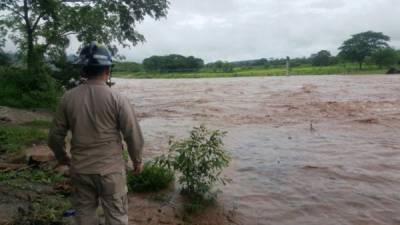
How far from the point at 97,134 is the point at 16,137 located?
7607mm

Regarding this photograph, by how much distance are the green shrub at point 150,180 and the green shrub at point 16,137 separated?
339 centimetres

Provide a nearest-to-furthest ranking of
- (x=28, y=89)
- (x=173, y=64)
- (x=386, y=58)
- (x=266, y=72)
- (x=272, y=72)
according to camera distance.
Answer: (x=28, y=89) → (x=386, y=58) → (x=272, y=72) → (x=266, y=72) → (x=173, y=64)

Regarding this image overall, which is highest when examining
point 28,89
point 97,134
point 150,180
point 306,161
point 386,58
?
point 386,58

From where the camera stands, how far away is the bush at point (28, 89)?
649 inches

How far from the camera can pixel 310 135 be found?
13633 mm

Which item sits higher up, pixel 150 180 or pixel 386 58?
pixel 386 58

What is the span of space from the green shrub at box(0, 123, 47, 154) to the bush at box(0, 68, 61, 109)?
15.3ft

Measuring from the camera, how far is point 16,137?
34.8ft

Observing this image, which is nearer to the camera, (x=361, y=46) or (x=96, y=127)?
(x=96, y=127)

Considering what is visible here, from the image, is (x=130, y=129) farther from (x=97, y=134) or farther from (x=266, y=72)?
(x=266, y=72)

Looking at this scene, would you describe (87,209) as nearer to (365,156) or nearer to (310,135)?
(365,156)

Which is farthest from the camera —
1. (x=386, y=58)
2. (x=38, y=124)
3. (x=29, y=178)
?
(x=386, y=58)

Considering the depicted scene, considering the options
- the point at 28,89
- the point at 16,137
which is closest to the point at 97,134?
the point at 16,137

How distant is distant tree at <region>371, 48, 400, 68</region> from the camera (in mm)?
74625
